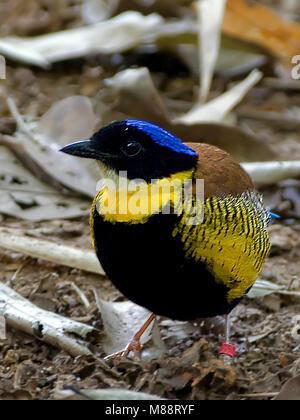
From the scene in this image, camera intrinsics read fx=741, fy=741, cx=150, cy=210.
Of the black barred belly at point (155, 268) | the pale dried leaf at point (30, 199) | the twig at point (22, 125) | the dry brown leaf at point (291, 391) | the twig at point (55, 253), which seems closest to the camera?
the dry brown leaf at point (291, 391)

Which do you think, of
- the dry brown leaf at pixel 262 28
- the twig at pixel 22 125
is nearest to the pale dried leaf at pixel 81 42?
the dry brown leaf at pixel 262 28

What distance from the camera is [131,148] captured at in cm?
348

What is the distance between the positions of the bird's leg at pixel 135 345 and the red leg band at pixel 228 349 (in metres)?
0.44

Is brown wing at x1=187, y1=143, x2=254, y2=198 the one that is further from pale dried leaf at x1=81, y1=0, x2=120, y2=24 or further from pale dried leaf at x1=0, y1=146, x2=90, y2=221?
pale dried leaf at x1=81, y1=0, x2=120, y2=24

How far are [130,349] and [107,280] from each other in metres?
0.83

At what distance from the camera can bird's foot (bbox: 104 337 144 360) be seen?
152 inches

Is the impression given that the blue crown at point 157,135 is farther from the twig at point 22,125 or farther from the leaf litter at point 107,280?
the twig at point 22,125

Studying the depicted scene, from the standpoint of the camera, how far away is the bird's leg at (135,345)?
387 centimetres

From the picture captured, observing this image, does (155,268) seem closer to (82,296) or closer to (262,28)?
(82,296)

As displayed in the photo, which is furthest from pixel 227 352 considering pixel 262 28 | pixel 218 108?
pixel 262 28

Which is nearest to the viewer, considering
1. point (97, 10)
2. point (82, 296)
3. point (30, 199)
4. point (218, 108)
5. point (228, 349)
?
point (228, 349)

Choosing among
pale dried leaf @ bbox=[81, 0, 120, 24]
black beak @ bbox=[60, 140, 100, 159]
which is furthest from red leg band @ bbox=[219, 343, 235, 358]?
pale dried leaf @ bbox=[81, 0, 120, 24]

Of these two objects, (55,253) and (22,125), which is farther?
(22,125)
